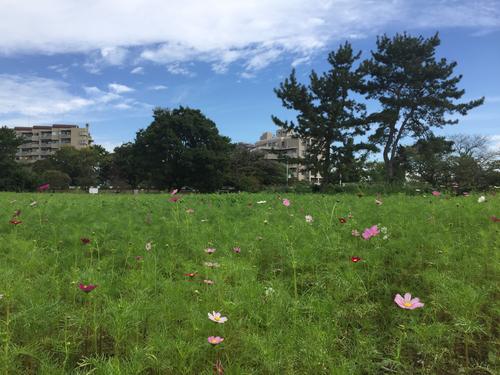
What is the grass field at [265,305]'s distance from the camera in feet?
5.95

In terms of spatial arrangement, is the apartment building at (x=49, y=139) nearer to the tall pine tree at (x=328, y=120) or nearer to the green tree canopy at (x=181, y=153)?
the green tree canopy at (x=181, y=153)

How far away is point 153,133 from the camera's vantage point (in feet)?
112

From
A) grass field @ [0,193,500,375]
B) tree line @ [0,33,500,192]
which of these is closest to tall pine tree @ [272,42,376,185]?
tree line @ [0,33,500,192]

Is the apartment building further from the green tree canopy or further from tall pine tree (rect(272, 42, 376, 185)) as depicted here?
tall pine tree (rect(272, 42, 376, 185))

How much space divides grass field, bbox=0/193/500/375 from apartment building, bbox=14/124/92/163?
91.6 m

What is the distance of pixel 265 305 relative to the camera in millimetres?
2221

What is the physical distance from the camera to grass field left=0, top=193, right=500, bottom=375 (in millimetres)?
1814

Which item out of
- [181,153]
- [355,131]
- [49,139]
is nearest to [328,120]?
[355,131]

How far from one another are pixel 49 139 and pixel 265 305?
97696 millimetres

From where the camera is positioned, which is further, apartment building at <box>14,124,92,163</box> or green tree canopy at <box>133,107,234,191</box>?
apartment building at <box>14,124,92,163</box>

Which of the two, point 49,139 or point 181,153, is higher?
point 49,139

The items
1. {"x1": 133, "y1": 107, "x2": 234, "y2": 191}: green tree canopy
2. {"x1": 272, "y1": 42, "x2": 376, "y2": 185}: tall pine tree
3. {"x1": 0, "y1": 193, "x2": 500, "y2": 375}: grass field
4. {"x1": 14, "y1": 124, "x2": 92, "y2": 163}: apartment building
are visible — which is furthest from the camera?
{"x1": 14, "y1": 124, "x2": 92, "y2": 163}: apartment building

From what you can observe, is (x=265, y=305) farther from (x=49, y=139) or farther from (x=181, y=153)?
(x=49, y=139)

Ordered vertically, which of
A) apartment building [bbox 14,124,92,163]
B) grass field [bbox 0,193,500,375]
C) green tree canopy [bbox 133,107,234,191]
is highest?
apartment building [bbox 14,124,92,163]
